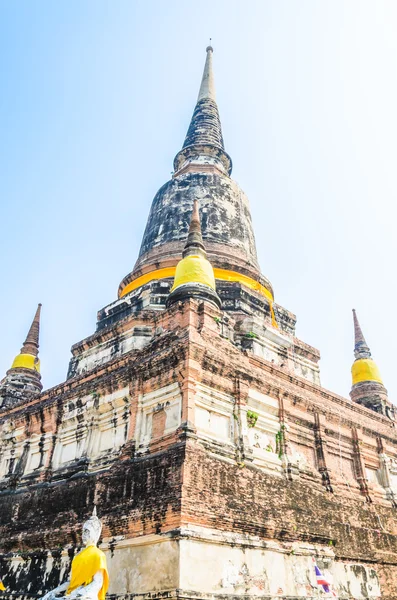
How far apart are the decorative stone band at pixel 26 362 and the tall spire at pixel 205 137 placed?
31.4ft

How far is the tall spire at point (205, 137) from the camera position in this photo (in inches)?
871

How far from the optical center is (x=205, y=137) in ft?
75.2

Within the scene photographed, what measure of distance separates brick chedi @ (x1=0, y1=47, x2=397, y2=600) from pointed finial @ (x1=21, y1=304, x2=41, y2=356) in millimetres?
4000

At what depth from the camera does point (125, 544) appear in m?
8.20

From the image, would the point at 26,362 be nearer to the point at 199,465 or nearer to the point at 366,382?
the point at 199,465

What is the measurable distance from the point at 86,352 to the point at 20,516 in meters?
5.22

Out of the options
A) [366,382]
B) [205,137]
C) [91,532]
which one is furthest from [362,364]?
[91,532]

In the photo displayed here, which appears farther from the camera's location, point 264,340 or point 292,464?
point 264,340

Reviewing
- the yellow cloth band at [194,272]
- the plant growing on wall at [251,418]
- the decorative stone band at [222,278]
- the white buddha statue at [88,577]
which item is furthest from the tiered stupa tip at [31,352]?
the white buddha statue at [88,577]

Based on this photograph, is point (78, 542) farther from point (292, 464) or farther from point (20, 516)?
point (292, 464)

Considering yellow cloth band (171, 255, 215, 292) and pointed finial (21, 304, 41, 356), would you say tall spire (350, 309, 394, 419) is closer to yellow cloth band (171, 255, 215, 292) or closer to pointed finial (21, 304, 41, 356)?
yellow cloth band (171, 255, 215, 292)

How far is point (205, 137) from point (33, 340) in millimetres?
11230

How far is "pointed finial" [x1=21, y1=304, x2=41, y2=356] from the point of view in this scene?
18562 millimetres

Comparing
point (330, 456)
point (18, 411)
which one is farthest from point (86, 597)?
point (18, 411)
